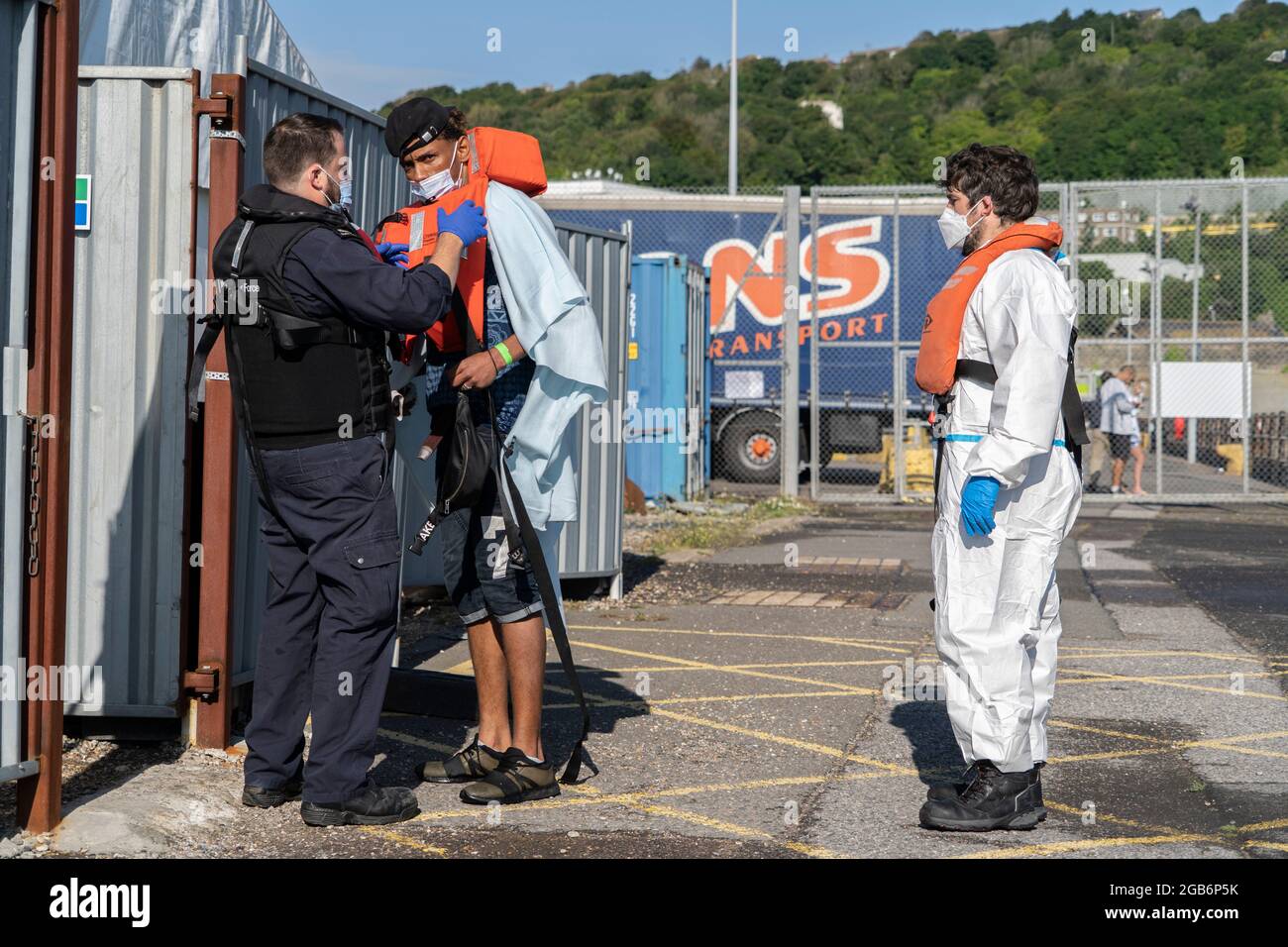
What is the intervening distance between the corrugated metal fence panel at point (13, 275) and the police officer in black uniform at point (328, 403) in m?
0.59

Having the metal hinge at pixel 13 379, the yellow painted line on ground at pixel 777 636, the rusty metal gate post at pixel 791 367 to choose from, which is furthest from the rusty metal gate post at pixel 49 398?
the rusty metal gate post at pixel 791 367

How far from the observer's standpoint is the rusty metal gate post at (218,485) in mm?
5172

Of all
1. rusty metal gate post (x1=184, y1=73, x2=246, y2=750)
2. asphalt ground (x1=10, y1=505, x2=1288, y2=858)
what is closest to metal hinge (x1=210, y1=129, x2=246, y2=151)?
rusty metal gate post (x1=184, y1=73, x2=246, y2=750)

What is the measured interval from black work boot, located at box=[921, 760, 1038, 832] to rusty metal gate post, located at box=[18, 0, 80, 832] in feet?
8.43

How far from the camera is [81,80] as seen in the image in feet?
17.3

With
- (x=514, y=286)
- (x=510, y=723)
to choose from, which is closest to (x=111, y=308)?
(x=514, y=286)

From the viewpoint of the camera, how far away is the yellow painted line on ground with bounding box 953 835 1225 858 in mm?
4309

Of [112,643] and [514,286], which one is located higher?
[514,286]

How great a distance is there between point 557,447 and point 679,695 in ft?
6.64

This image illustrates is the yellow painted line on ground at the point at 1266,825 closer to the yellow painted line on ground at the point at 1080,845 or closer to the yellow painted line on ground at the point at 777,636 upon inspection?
the yellow painted line on ground at the point at 1080,845

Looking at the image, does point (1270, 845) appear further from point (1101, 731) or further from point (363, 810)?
point (363, 810)
